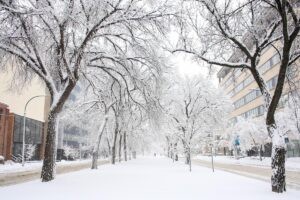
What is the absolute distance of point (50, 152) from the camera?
16609 mm

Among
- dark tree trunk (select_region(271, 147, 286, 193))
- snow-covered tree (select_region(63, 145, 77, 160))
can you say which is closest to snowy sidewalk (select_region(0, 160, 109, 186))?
dark tree trunk (select_region(271, 147, 286, 193))

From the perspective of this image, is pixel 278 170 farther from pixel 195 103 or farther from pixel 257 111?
pixel 257 111

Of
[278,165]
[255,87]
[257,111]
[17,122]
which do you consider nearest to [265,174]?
[278,165]

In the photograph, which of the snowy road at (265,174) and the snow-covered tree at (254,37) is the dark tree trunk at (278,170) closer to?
the snow-covered tree at (254,37)

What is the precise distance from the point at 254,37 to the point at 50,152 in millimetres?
9598

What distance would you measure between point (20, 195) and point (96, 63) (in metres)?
9.60

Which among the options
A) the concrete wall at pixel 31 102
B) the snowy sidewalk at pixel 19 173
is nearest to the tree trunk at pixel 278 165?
the snowy sidewalk at pixel 19 173

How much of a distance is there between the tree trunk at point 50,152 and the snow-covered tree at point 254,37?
6.29 metres

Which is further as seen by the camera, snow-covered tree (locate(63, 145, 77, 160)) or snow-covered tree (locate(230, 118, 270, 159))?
snow-covered tree (locate(63, 145, 77, 160))

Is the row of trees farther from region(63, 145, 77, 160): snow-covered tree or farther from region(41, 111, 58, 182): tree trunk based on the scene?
region(63, 145, 77, 160): snow-covered tree

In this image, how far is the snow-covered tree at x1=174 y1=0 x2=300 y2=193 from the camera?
12.5m

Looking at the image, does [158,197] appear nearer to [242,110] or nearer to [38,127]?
[38,127]

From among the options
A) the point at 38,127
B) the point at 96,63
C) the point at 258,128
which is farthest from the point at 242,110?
the point at 96,63

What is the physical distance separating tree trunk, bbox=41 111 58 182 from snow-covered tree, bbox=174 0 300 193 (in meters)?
6.29
